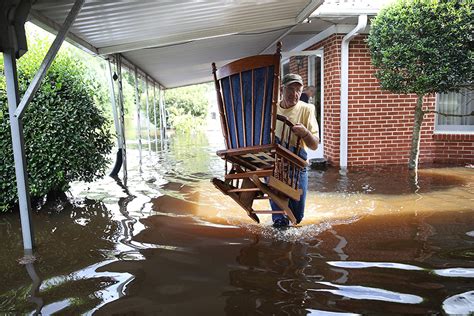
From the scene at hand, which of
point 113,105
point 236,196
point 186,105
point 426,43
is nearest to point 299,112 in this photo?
point 236,196

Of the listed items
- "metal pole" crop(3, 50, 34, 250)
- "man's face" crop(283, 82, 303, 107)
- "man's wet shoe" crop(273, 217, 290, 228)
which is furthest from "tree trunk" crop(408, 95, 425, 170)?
"metal pole" crop(3, 50, 34, 250)

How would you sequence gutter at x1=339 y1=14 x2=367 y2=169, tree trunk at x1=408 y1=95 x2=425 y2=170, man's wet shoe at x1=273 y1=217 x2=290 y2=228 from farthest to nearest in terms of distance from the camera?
gutter at x1=339 y1=14 x2=367 y2=169 < tree trunk at x1=408 y1=95 x2=425 y2=170 < man's wet shoe at x1=273 y1=217 x2=290 y2=228

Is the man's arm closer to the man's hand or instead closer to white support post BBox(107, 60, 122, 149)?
the man's hand

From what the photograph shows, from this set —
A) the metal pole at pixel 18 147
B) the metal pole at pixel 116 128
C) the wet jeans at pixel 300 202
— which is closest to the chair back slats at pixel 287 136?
the wet jeans at pixel 300 202

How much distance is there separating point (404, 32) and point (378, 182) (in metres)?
2.33

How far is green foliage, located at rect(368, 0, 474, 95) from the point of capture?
18.4 ft

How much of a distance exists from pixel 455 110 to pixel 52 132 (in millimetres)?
7495

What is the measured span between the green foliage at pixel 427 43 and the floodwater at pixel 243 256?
5.39ft

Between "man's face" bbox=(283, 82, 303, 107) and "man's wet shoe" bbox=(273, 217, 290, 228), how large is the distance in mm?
1205

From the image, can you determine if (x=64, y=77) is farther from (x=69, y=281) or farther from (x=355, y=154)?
(x=355, y=154)

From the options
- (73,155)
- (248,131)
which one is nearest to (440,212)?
(248,131)

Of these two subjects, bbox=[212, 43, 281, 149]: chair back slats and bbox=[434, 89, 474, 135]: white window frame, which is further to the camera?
bbox=[434, 89, 474, 135]: white window frame

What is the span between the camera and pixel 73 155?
4.77m

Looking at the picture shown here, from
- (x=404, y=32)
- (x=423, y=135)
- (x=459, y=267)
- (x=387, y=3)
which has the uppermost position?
(x=387, y=3)
